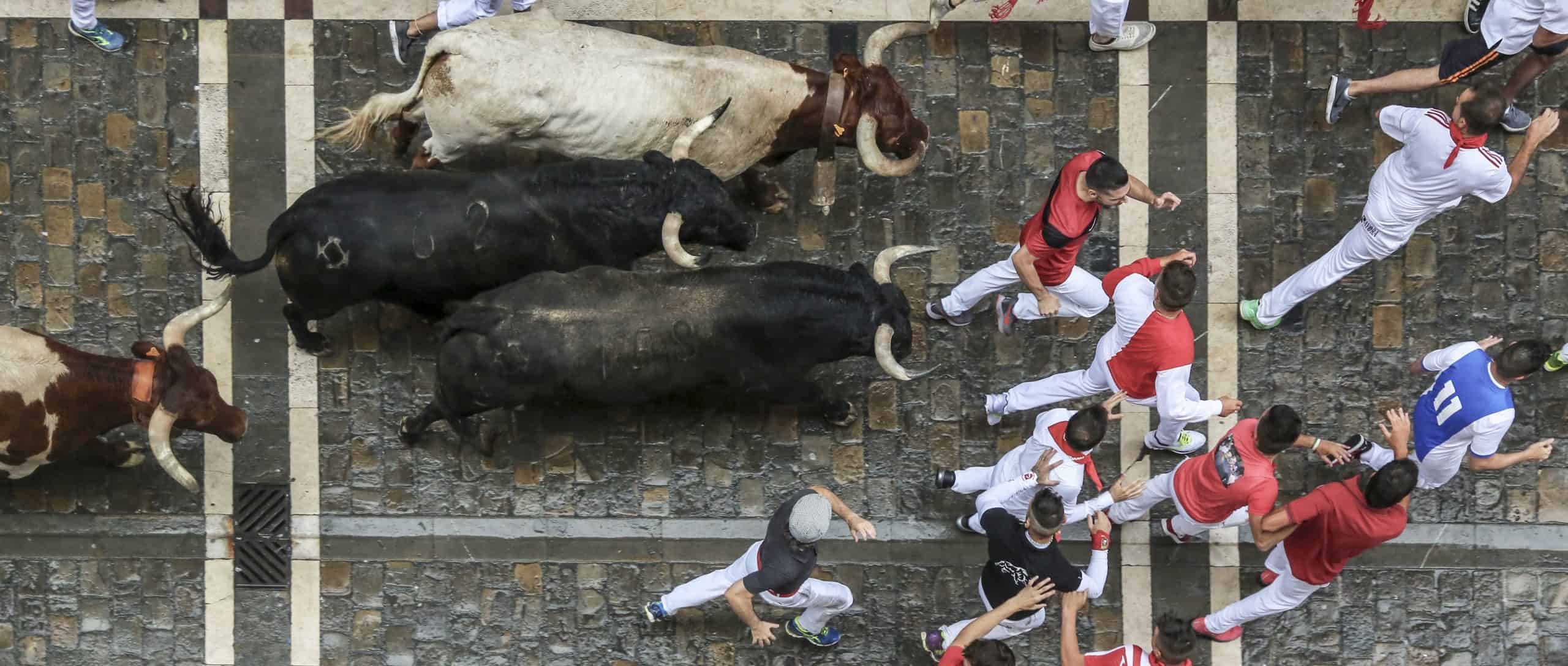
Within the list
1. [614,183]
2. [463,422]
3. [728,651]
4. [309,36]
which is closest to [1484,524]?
[728,651]

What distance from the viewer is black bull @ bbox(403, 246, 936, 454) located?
7973 mm

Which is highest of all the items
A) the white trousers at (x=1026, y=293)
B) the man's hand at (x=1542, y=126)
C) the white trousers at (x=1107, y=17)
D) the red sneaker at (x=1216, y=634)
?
the white trousers at (x=1107, y=17)

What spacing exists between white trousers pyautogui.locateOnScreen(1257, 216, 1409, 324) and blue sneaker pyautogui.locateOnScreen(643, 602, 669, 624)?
4.76m

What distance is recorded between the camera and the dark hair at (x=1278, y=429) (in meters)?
7.16

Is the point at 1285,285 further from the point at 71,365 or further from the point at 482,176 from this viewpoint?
the point at 71,365

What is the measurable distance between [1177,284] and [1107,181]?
73 cm

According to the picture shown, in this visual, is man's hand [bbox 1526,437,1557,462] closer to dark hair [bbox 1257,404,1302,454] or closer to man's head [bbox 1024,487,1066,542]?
dark hair [bbox 1257,404,1302,454]

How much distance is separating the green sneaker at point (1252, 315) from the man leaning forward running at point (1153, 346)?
124 centimetres

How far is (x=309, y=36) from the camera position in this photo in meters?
9.37

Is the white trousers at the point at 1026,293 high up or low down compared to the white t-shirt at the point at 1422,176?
down

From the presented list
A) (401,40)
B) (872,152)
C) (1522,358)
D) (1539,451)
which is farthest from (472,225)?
(1539,451)

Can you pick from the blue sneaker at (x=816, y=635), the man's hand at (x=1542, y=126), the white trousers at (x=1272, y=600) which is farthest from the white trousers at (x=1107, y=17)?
the blue sneaker at (x=816, y=635)

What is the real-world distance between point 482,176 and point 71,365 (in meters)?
2.93

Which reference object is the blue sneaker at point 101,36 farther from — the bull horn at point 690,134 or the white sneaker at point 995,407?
the white sneaker at point 995,407
